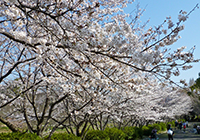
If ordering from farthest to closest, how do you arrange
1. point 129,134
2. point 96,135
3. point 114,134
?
point 129,134
point 114,134
point 96,135

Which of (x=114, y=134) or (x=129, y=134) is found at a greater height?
(x=114, y=134)

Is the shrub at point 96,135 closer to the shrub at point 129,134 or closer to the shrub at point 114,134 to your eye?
the shrub at point 114,134

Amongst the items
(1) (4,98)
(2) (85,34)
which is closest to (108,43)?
(2) (85,34)

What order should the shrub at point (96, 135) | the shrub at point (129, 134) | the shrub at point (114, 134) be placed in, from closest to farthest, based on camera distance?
1. the shrub at point (96, 135)
2. the shrub at point (114, 134)
3. the shrub at point (129, 134)

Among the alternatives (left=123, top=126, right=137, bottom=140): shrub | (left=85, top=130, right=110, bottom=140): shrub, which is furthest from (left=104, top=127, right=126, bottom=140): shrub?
(left=123, top=126, right=137, bottom=140): shrub

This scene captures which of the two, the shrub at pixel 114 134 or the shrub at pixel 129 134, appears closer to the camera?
the shrub at pixel 114 134

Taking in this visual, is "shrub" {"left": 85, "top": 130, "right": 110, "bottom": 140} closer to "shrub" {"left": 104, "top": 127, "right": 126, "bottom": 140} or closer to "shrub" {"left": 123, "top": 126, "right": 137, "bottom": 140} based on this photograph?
"shrub" {"left": 104, "top": 127, "right": 126, "bottom": 140}

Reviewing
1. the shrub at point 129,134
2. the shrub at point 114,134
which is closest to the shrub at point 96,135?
the shrub at point 114,134

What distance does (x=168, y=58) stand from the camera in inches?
110

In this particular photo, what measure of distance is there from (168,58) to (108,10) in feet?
9.24

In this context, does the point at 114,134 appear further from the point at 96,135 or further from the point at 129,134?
the point at 129,134

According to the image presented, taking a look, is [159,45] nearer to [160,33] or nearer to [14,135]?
[160,33]

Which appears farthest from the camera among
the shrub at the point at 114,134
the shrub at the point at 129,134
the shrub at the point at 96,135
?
the shrub at the point at 129,134

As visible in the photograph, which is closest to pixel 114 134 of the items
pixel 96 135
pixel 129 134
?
pixel 96 135
